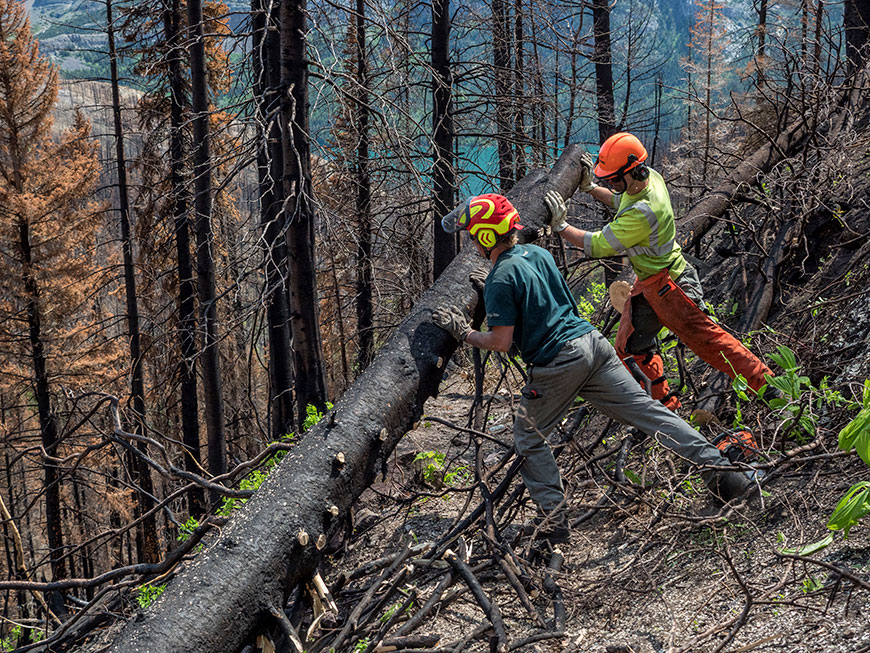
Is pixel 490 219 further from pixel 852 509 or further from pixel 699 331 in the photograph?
pixel 852 509

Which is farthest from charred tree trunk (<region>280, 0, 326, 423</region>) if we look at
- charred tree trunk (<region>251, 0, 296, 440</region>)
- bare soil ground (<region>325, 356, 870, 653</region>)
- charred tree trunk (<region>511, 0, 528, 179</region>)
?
charred tree trunk (<region>511, 0, 528, 179</region>)

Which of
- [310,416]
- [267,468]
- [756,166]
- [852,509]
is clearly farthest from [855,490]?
[267,468]

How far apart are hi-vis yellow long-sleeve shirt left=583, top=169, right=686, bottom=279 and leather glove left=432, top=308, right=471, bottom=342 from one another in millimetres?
1092

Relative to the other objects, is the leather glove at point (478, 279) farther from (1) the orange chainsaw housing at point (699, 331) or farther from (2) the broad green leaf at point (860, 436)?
(2) the broad green leaf at point (860, 436)

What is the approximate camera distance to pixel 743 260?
5672mm

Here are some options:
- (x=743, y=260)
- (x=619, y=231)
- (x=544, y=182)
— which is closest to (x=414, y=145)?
(x=544, y=182)

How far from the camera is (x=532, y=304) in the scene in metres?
3.60

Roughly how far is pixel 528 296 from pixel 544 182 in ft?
3.90

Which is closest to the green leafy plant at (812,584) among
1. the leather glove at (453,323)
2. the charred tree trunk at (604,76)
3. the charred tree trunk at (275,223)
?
the leather glove at (453,323)

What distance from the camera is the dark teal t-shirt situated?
3541 millimetres

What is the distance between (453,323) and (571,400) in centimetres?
86

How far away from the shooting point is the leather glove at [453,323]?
357cm

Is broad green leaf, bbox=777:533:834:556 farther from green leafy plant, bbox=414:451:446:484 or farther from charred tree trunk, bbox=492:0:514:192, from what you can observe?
charred tree trunk, bbox=492:0:514:192

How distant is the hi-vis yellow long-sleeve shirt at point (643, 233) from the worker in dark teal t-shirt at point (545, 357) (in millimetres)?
545
